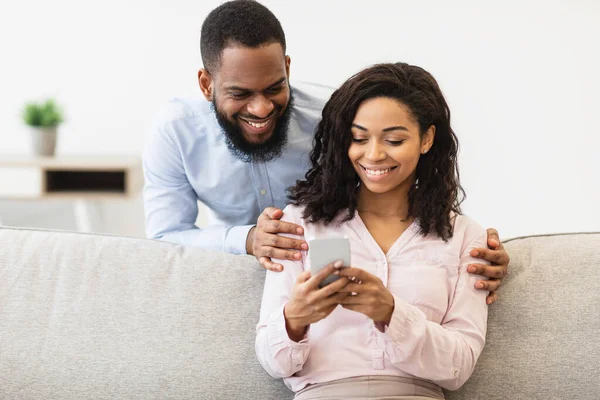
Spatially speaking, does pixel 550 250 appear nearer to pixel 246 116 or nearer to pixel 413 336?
pixel 413 336

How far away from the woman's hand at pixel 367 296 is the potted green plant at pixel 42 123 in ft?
8.66

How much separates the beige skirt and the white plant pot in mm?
2547

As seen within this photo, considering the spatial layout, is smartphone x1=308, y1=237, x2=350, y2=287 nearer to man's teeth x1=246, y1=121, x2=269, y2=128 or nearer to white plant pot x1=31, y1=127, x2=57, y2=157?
man's teeth x1=246, y1=121, x2=269, y2=128

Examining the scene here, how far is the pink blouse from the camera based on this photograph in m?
1.49

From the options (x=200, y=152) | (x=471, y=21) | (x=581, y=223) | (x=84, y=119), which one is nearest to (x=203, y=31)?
(x=200, y=152)

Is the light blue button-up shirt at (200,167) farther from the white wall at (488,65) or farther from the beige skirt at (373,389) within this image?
the white wall at (488,65)

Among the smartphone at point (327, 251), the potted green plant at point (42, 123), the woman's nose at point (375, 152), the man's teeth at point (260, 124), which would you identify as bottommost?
the potted green plant at point (42, 123)

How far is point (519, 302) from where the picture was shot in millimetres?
1700

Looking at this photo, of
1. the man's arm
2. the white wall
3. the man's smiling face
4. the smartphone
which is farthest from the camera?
the white wall

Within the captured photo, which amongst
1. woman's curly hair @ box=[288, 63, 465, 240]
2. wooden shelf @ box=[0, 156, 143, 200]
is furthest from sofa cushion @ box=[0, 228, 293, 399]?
wooden shelf @ box=[0, 156, 143, 200]

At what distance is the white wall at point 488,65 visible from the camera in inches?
134

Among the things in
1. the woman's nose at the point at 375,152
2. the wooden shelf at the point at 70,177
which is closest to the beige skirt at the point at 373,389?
the woman's nose at the point at 375,152

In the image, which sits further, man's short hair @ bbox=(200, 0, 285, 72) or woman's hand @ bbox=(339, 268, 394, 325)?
man's short hair @ bbox=(200, 0, 285, 72)

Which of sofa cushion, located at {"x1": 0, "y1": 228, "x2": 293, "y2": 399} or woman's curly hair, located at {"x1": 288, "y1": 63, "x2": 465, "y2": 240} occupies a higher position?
woman's curly hair, located at {"x1": 288, "y1": 63, "x2": 465, "y2": 240}
